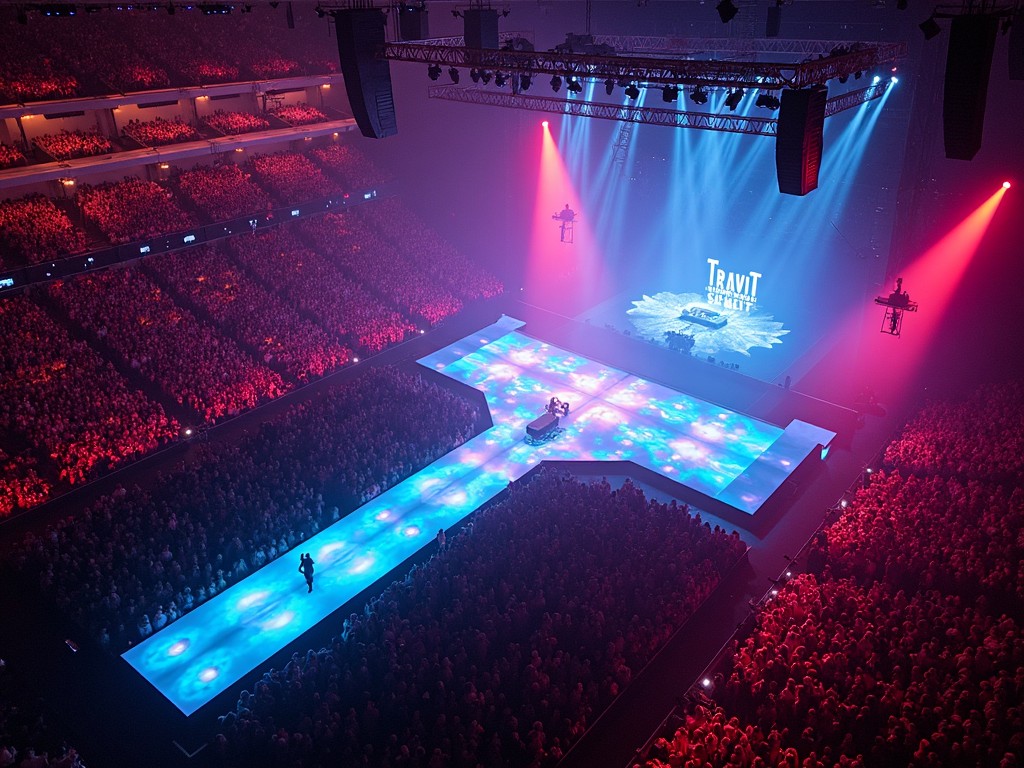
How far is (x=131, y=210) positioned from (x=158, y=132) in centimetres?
377

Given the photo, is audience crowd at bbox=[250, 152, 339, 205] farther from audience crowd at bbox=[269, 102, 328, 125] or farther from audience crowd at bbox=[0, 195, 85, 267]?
audience crowd at bbox=[0, 195, 85, 267]

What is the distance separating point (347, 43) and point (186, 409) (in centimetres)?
1006

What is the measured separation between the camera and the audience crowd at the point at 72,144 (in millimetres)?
22078

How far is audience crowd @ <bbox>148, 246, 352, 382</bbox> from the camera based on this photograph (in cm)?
2027

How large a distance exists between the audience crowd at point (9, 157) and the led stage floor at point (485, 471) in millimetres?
13841

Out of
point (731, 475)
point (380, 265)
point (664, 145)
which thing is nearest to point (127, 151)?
point (380, 265)

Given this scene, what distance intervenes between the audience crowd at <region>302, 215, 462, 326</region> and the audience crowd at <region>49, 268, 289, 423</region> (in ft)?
19.3

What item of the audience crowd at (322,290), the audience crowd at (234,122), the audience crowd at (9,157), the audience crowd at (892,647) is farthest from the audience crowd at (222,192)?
the audience crowd at (892,647)

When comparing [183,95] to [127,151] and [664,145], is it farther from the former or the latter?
[664,145]

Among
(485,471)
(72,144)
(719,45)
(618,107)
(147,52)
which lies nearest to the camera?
(485,471)

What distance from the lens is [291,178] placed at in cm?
2691

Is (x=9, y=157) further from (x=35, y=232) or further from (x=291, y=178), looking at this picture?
(x=291, y=178)

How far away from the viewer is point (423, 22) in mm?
17094

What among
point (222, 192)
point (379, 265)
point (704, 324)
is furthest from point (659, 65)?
point (222, 192)
